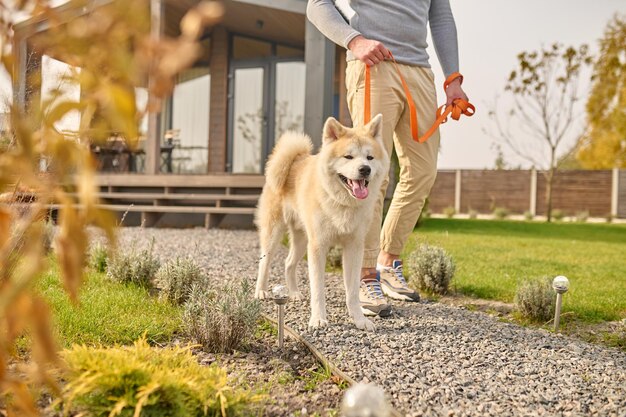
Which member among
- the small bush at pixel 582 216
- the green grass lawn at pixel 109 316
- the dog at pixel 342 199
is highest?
the dog at pixel 342 199

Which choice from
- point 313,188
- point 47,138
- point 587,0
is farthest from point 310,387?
point 587,0

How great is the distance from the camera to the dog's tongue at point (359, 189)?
9.59 ft

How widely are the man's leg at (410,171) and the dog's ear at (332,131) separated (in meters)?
0.62

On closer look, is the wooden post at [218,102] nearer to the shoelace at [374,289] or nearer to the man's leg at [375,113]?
the man's leg at [375,113]

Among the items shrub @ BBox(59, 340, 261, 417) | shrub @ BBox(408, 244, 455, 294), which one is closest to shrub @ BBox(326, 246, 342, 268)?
shrub @ BBox(408, 244, 455, 294)

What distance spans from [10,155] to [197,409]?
1.11 m

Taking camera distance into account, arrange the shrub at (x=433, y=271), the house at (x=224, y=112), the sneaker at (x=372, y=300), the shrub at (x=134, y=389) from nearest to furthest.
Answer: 1. the shrub at (x=134, y=389)
2. the sneaker at (x=372, y=300)
3. the shrub at (x=433, y=271)
4. the house at (x=224, y=112)

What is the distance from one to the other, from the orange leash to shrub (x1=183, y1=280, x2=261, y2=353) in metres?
1.41

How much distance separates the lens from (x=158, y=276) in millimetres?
3475

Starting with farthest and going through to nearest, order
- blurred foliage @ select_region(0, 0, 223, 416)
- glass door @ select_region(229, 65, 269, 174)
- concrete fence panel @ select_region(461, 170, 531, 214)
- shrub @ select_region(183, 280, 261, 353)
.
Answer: concrete fence panel @ select_region(461, 170, 531, 214) < glass door @ select_region(229, 65, 269, 174) < shrub @ select_region(183, 280, 261, 353) < blurred foliage @ select_region(0, 0, 223, 416)

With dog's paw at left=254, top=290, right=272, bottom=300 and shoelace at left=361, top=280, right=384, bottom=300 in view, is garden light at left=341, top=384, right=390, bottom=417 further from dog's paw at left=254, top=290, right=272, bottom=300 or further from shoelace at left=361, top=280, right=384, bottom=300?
dog's paw at left=254, top=290, right=272, bottom=300

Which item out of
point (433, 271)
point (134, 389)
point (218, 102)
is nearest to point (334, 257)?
point (433, 271)

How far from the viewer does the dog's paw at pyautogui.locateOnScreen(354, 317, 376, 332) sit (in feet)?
9.45

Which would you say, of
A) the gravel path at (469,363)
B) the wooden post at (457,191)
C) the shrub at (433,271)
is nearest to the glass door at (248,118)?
the shrub at (433,271)
